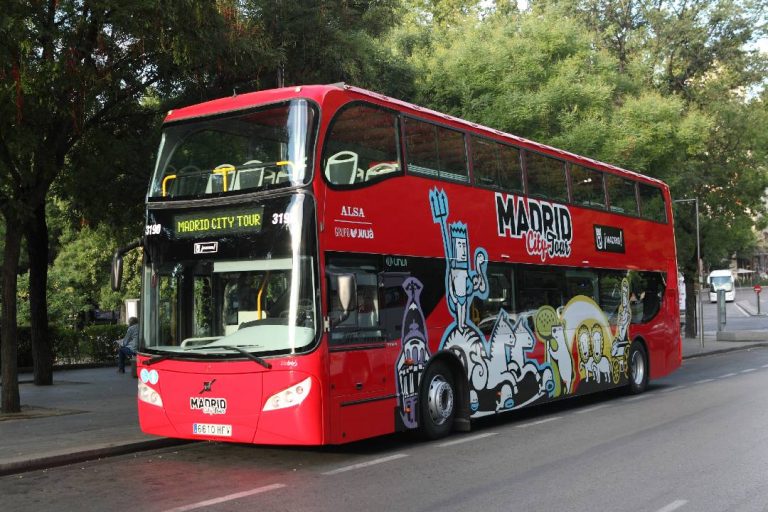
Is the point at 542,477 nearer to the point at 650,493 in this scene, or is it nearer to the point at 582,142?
the point at 650,493

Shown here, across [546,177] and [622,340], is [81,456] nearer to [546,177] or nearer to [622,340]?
[546,177]

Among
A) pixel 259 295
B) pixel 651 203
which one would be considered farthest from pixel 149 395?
pixel 651 203

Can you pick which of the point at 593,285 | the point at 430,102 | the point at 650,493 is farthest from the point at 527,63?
the point at 650,493

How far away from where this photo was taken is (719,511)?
6.82 m

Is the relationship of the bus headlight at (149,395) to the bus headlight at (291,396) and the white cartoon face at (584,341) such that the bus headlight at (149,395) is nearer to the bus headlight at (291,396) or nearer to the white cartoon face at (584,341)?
the bus headlight at (291,396)

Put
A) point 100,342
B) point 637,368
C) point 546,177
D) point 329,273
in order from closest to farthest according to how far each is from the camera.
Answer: point 329,273 → point 546,177 → point 637,368 → point 100,342

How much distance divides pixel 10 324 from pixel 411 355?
22.6 feet

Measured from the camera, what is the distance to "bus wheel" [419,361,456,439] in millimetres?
10742

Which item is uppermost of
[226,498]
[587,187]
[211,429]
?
[587,187]

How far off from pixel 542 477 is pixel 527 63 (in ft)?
55.8

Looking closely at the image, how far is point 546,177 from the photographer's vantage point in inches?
548

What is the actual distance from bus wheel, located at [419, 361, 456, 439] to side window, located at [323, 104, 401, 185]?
8.55 ft

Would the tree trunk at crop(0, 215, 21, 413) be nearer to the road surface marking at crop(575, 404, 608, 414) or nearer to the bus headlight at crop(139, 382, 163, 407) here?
the bus headlight at crop(139, 382, 163, 407)

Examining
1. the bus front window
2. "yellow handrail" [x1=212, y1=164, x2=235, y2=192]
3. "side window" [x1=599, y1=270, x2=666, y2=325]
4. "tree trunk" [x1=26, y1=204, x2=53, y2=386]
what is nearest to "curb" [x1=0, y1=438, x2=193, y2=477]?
the bus front window
